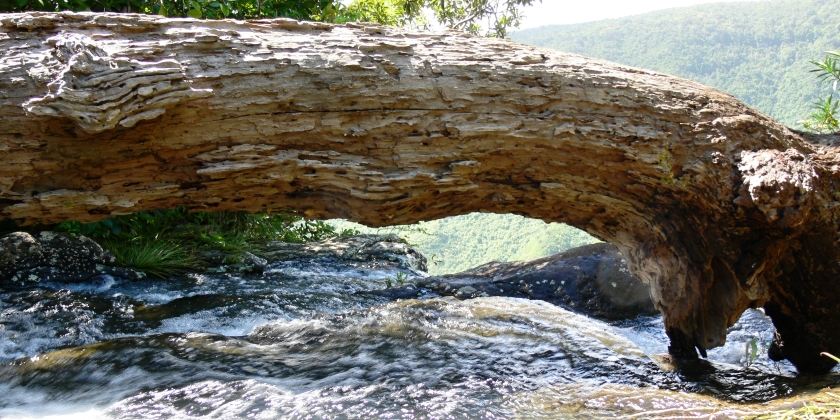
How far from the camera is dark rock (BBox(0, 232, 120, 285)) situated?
4.96 metres

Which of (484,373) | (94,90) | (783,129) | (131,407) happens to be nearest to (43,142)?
(94,90)

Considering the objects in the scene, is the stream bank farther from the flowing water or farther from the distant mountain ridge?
the distant mountain ridge

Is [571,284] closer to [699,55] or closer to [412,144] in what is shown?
[412,144]

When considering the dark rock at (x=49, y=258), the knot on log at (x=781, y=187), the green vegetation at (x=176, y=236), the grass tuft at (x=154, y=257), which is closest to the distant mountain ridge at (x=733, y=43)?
the green vegetation at (x=176, y=236)

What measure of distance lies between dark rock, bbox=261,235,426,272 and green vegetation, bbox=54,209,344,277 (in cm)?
23

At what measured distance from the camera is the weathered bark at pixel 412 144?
3215 millimetres

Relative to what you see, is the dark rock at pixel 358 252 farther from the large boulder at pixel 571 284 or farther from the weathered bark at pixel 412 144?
the weathered bark at pixel 412 144

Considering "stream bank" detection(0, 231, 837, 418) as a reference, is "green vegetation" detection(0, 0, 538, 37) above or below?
above

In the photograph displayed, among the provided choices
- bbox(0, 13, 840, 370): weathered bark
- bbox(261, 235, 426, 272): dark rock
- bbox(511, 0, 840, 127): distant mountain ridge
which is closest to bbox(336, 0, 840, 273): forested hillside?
bbox(511, 0, 840, 127): distant mountain ridge

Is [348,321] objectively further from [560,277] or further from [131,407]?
[560,277]

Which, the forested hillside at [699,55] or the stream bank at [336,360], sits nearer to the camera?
the stream bank at [336,360]

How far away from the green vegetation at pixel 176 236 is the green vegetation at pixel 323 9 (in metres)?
1.71

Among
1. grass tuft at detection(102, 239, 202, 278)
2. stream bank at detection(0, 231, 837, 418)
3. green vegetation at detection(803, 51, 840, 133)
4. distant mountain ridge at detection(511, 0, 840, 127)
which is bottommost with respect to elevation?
grass tuft at detection(102, 239, 202, 278)

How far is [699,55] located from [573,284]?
893cm
